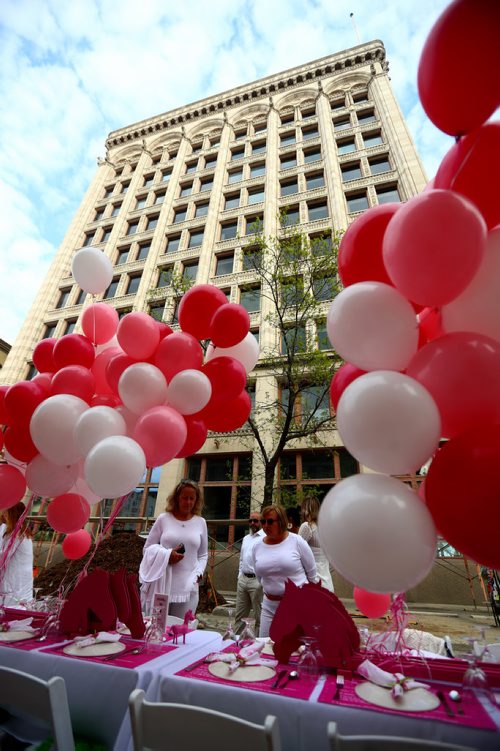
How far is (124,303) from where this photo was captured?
1714 cm

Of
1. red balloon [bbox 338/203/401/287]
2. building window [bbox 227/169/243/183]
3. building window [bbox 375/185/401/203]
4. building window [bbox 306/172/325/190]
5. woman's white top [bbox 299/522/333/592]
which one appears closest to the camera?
red balloon [bbox 338/203/401/287]

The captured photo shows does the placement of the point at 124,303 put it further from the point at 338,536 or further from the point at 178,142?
the point at 338,536

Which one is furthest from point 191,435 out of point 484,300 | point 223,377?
point 484,300

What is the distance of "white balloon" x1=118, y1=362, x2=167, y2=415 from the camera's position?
8.56 feet

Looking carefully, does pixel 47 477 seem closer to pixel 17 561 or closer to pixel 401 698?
pixel 17 561

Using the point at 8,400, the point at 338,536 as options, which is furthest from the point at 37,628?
the point at 338,536

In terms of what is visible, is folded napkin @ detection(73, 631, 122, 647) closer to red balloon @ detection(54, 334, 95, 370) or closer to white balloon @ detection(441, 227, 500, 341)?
red balloon @ detection(54, 334, 95, 370)

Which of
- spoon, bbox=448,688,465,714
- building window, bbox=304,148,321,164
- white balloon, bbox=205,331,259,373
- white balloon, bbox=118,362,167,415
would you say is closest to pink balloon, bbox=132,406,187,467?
white balloon, bbox=118,362,167,415

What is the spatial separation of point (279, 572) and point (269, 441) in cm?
812

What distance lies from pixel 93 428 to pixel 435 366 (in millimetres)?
2061

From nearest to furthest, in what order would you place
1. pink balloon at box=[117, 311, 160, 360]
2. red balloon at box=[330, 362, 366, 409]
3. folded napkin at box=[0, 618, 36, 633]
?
1. red balloon at box=[330, 362, 366, 409]
2. folded napkin at box=[0, 618, 36, 633]
3. pink balloon at box=[117, 311, 160, 360]

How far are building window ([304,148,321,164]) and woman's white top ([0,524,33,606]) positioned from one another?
63.2 ft

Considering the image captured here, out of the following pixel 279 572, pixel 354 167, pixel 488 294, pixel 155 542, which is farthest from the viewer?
pixel 354 167

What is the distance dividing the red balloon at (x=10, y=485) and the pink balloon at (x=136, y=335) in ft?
4.92
